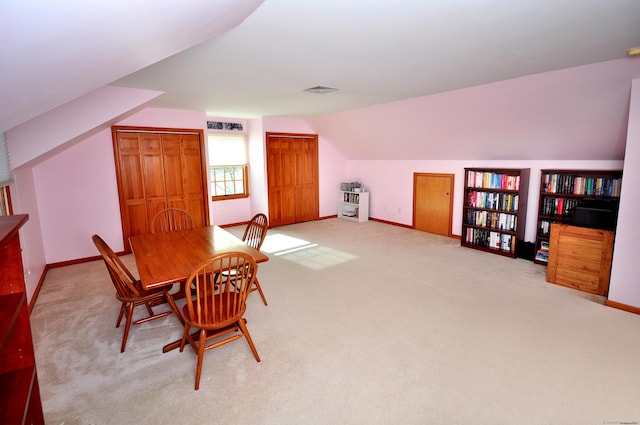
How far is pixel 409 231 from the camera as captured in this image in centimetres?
636

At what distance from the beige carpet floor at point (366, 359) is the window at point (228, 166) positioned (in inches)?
121

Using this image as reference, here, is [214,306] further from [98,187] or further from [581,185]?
[581,185]

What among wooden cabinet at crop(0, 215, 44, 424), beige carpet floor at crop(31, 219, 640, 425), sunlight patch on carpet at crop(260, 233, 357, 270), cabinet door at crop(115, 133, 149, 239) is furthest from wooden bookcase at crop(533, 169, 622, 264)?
cabinet door at crop(115, 133, 149, 239)

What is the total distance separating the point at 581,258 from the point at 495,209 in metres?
1.50

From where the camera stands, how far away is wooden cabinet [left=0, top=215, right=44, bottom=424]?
1338 mm

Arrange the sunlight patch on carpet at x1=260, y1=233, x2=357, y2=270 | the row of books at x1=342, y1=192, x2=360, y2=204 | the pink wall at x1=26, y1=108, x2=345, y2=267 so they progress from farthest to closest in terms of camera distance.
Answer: the row of books at x1=342, y1=192, x2=360, y2=204 → the sunlight patch on carpet at x1=260, y1=233, x2=357, y2=270 → the pink wall at x1=26, y1=108, x2=345, y2=267

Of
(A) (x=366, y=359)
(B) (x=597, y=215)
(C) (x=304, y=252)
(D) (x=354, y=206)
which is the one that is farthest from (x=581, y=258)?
(D) (x=354, y=206)

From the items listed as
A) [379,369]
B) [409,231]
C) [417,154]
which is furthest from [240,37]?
[409,231]

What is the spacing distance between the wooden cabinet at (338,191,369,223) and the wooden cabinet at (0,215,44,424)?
618cm

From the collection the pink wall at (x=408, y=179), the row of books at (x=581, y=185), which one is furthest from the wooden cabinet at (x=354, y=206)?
the row of books at (x=581, y=185)

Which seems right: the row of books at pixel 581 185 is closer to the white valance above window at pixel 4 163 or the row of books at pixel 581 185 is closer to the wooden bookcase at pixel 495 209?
the wooden bookcase at pixel 495 209

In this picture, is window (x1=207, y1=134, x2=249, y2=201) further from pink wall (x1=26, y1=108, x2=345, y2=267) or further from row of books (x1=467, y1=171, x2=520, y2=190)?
row of books (x1=467, y1=171, x2=520, y2=190)

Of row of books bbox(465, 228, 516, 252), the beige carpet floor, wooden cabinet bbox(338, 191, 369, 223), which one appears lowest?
the beige carpet floor

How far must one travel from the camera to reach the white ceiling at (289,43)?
121cm
